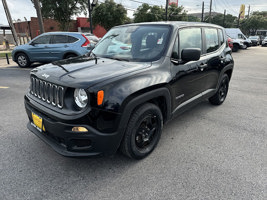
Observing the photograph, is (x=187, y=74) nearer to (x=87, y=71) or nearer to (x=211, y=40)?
(x=211, y=40)

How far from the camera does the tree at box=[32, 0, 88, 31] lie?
84.5ft

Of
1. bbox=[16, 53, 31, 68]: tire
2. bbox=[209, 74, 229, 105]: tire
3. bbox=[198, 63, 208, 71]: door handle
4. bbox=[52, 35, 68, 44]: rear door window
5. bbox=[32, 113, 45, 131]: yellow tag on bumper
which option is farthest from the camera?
bbox=[16, 53, 31, 68]: tire

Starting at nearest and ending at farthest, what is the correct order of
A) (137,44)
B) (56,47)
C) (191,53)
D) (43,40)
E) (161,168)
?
1. (161,168)
2. (191,53)
3. (137,44)
4. (56,47)
5. (43,40)

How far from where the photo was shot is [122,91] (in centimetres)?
215

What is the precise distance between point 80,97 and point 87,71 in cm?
41

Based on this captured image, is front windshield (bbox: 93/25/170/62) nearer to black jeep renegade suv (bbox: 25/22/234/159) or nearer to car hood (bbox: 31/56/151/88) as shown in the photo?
black jeep renegade suv (bbox: 25/22/234/159)

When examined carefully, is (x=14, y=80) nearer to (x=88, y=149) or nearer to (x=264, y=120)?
(x=88, y=149)

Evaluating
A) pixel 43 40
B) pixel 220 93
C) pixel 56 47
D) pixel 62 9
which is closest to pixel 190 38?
pixel 220 93

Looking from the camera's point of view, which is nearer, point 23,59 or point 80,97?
point 80,97

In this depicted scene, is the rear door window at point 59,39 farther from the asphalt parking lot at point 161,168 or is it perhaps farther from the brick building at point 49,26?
the brick building at point 49,26

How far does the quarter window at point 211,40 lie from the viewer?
3829 millimetres

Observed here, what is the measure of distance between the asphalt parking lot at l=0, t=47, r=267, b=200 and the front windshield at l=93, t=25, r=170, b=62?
1.37 meters

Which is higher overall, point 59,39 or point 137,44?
point 59,39

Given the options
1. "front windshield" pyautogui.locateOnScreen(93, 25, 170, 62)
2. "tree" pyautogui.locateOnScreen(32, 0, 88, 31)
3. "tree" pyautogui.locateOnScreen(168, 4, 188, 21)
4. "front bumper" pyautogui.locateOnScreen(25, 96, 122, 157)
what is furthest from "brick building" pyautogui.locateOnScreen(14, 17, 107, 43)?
"front bumper" pyautogui.locateOnScreen(25, 96, 122, 157)
